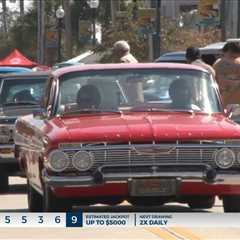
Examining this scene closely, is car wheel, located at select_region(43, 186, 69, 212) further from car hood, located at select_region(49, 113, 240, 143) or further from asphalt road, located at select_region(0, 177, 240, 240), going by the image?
car hood, located at select_region(49, 113, 240, 143)

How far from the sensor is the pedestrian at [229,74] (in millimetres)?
15859

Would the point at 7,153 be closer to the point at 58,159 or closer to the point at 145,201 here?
the point at 145,201

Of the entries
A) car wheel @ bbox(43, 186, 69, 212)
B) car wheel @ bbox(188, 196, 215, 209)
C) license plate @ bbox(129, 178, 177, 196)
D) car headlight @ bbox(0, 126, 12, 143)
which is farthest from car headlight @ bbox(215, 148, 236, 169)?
car headlight @ bbox(0, 126, 12, 143)

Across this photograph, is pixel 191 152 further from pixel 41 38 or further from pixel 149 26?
pixel 41 38

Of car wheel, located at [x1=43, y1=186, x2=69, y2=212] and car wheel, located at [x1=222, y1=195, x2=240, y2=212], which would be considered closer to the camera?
car wheel, located at [x1=43, y1=186, x2=69, y2=212]

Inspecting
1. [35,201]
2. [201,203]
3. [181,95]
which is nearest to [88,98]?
[181,95]

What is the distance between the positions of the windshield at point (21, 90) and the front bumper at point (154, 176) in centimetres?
630

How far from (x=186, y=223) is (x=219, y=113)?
2400 millimetres

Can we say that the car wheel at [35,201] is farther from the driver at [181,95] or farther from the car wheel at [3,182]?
the car wheel at [3,182]

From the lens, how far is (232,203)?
10953mm

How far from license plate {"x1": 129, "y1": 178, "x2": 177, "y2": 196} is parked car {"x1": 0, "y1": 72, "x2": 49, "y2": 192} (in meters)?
5.10

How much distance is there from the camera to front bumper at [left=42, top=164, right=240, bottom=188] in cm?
1011

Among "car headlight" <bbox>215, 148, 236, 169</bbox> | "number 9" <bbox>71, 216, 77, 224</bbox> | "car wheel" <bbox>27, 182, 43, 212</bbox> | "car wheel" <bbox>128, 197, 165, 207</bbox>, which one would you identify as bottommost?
"car wheel" <bbox>27, 182, 43, 212</bbox>

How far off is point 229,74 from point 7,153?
11.8 ft
